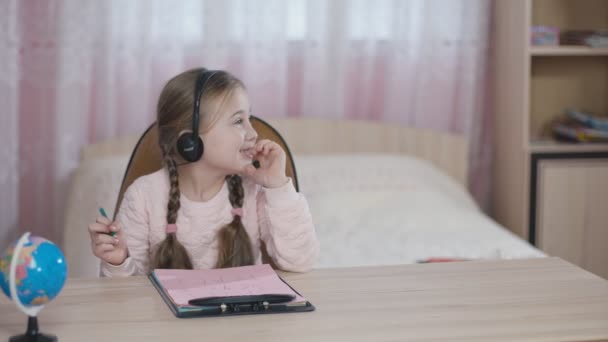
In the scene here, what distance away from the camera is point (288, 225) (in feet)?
5.09

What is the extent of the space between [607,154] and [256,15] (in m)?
1.44

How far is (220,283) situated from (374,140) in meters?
2.01

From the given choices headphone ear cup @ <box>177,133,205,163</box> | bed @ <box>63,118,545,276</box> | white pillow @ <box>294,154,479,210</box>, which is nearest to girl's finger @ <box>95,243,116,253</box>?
headphone ear cup @ <box>177,133,205,163</box>

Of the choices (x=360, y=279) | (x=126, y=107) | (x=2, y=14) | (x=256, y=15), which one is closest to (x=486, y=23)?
(x=256, y=15)

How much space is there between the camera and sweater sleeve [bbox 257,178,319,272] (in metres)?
1.51

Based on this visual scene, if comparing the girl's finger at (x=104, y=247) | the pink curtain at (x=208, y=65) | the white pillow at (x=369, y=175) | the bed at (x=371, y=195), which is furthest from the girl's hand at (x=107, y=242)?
the pink curtain at (x=208, y=65)

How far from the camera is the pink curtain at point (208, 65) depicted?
2.98m

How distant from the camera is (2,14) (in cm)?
291

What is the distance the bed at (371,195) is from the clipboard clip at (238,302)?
41.4 inches

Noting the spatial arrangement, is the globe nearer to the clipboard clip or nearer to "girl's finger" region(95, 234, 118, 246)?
the clipboard clip

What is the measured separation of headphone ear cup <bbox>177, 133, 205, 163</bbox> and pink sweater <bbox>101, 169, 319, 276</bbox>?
13 cm

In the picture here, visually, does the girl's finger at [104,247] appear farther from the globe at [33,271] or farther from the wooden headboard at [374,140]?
the wooden headboard at [374,140]

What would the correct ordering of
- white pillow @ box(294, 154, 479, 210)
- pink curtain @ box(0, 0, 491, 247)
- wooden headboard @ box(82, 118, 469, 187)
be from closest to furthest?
white pillow @ box(294, 154, 479, 210)
pink curtain @ box(0, 0, 491, 247)
wooden headboard @ box(82, 118, 469, 187)

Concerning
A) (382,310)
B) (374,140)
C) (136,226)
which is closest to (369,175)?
(374,140)
